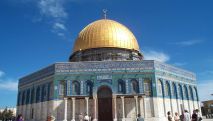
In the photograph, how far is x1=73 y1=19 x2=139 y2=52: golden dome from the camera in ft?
101

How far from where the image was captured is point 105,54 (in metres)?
30.0

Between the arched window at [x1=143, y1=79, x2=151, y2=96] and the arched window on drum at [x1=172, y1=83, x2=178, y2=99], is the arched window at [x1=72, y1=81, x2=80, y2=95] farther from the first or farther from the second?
the arched window on drum at [x1=172, y1=83, x2=178, y2=99]

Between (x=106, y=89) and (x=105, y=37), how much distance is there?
6.84m

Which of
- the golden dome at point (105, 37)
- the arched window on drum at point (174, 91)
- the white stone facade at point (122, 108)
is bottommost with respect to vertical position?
the white stone facade at point (122, 108)

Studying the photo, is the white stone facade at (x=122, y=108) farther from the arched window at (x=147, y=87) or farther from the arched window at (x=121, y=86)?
the arched window at (x=121, y=86)

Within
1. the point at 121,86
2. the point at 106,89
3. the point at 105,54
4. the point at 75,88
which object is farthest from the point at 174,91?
the point at 75,88

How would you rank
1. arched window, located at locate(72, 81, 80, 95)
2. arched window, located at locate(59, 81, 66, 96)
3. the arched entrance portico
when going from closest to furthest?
the arched entrance portico, arched window, located at locate(72, 81, 80, 95), arched window, located at locate(59, 81, 66, 96)

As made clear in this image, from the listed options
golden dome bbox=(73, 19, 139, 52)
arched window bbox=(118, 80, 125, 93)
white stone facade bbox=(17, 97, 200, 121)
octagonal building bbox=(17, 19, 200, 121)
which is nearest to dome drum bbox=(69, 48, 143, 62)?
octagonal building bbox=(17, 19, 200, 121)

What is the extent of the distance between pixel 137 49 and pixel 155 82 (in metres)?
6.87

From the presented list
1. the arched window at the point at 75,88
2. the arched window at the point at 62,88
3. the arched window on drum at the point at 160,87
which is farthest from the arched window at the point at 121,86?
the arched window at the point at 62,88

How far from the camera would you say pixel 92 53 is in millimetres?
30484

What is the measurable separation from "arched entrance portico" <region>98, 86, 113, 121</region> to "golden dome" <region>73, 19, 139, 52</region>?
6118 millimetres

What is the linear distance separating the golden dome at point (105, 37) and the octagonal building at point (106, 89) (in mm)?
169

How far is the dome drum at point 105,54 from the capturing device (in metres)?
29.9
